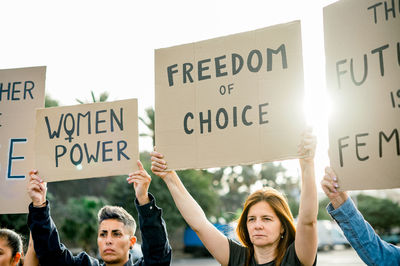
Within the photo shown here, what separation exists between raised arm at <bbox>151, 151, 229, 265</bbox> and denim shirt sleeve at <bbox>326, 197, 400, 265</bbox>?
0.76 meters

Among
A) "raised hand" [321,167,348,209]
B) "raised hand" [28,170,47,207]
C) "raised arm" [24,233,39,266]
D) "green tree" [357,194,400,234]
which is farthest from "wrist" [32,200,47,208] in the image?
"green tree" [357,194,400,234]

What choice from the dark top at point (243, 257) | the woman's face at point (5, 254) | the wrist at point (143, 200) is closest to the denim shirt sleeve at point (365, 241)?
the dark top at point (243, 257)

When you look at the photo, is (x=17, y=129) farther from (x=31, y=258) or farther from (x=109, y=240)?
(x=109, y=240)

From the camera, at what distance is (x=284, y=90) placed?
247 cm

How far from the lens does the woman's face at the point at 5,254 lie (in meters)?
3.12

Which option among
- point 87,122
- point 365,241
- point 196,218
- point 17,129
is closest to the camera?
point 365,241

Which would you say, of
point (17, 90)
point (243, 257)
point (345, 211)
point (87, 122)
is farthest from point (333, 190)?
point (17, 90)

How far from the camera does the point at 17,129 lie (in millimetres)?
3260

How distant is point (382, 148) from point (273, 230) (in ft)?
2.60

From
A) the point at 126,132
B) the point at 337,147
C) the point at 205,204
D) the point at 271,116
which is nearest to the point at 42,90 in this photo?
the point at 126,132

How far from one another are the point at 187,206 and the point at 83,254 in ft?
3.01

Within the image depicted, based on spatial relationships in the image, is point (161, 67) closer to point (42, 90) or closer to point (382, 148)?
point (42, 90)

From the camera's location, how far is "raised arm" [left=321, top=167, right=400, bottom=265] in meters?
2.03

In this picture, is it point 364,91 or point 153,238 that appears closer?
point 364,91
